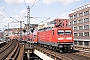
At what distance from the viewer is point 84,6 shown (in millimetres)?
70562

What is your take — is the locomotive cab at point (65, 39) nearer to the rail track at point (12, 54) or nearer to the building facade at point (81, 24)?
the rail track at point (12, 54)

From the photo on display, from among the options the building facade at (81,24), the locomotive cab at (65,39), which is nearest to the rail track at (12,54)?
the locomotive cab at (65,39)

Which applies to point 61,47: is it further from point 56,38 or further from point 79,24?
point 79,24

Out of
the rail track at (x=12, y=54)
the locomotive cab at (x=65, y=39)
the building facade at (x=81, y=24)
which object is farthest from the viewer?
the building facade at (x=81, y=24)

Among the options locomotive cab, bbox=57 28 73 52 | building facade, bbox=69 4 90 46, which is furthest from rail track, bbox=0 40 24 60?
building facade, bbox=69 4 90 46

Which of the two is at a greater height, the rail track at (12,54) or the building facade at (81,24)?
the building facade at (81,24)

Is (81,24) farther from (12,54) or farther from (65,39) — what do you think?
(65,39)

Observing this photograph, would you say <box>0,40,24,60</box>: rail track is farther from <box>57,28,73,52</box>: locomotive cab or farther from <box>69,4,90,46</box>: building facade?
<box>69,4,90,46</box>: building facade

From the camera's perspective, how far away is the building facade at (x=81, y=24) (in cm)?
6788

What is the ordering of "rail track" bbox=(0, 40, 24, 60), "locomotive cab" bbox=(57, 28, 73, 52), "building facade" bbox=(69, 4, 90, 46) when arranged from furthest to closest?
"building facade" bbox=(69, 4, 90, 46) → "rail track" bbox=(0, 40, 24, 60) → "locomotive cab" bbox=(57, 28, 73, 52)

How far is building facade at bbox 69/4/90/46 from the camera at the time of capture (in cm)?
6788

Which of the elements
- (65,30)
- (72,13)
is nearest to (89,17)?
(72,13)

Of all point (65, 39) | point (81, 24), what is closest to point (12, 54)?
point (65, 39)

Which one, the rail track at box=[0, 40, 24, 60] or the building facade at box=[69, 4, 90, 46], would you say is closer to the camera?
the rail track at box=[0, 40, 24, 60]
